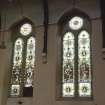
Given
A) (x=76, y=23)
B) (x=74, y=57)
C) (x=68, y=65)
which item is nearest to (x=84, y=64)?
(x=74, y=57)

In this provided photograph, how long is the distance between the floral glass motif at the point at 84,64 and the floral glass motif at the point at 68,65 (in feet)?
1.06

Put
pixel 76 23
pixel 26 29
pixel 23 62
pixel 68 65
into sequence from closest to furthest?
pixel 68 65 < pixel 76 23 < pixel 23 62 < pixel 26 29

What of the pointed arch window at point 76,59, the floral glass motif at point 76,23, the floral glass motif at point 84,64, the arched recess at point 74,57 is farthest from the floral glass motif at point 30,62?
the floral glass motif at point 84,64

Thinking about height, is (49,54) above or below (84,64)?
above

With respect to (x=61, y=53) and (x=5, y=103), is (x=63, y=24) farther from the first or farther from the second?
(x=5, y=103)

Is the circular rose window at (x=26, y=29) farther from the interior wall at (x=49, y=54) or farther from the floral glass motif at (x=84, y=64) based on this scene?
the floral glass motif at (x=84, y=64)

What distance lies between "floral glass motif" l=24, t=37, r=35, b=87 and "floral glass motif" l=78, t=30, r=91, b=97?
220cm

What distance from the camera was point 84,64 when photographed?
1230cm

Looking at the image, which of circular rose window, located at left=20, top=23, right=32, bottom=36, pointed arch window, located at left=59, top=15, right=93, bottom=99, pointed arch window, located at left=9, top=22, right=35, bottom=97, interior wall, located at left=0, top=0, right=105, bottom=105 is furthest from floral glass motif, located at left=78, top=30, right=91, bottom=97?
circular rose window, located at left=20, top=23, right=32, bottom=36

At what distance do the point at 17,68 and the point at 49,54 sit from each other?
5.89 feet

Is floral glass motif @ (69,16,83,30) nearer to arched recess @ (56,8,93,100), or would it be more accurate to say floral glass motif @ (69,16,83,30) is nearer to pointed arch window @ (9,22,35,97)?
arched recess @ (56,8,93,100)

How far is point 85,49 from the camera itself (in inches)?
489

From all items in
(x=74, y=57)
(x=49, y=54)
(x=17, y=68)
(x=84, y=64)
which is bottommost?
(x=17, y=68)

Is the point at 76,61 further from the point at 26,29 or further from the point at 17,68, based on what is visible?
the point at 26,29
